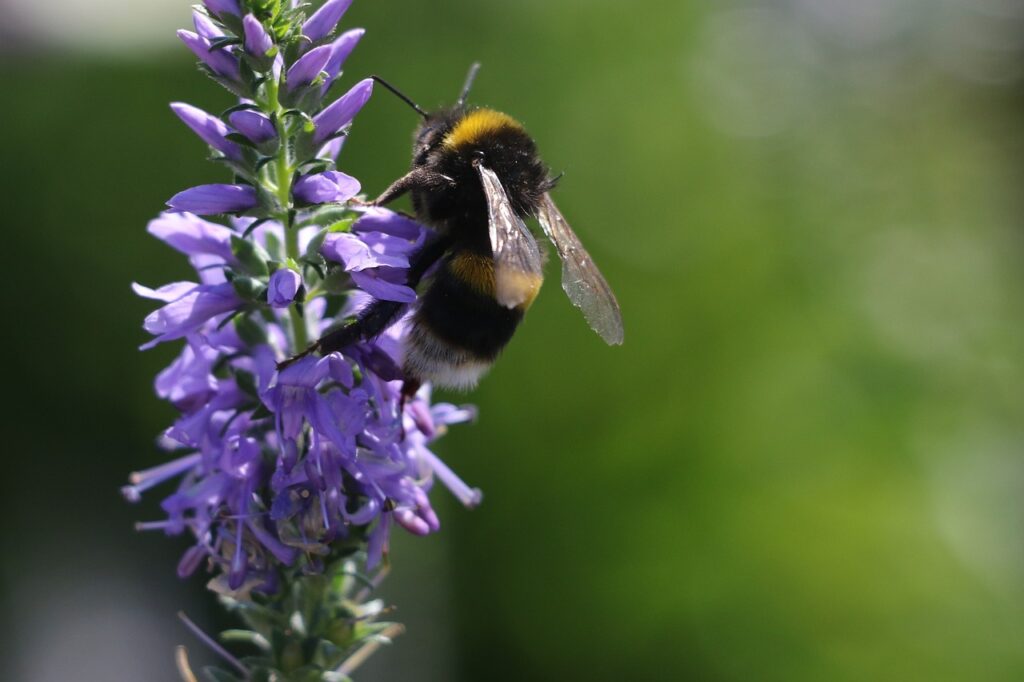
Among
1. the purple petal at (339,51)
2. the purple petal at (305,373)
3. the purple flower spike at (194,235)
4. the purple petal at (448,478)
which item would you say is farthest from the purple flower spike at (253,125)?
the purple petal at (448,478)

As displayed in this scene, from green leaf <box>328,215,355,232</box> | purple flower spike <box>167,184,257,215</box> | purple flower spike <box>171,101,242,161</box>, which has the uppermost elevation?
purple flower spike <box>171,101,242,161</box>

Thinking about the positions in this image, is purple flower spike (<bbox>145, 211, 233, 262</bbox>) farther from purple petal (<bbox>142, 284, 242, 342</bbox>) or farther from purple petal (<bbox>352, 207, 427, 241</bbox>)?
purple petal (<bbox>352, 207, 427, 241</bbox>)

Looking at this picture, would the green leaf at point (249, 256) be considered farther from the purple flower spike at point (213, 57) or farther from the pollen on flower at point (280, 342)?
the purple flower spike at point (213, 57)

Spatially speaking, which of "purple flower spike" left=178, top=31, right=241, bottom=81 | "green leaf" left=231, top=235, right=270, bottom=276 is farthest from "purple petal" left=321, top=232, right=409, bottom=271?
"purple flower spike" left=178, top=31, right=241, bottom=81

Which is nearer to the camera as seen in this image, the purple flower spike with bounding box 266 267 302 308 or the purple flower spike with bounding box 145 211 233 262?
the purple flower spike with bounding box 266 267 302 308

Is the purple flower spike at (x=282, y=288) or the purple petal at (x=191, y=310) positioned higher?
the purple flower spike at (x=282, y=288)

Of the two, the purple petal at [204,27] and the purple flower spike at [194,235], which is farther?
the purple flower spike at [194,235]

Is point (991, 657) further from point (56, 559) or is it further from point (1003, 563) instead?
point (56, 559)

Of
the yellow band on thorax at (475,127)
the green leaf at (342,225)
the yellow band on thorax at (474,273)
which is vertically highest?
the yellow band on thorax at (475,127)
